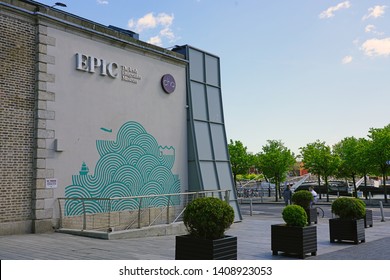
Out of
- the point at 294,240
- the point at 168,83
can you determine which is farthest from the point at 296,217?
the point at 168,83

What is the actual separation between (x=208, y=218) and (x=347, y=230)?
603cm

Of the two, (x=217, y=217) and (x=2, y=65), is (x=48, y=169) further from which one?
(x=217, y=217)

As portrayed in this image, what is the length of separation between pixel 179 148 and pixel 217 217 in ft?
34.6

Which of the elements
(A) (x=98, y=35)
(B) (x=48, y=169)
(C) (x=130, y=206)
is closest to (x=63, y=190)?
(B) (x=48, y=169)

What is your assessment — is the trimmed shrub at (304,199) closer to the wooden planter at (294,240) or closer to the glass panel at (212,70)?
the glass panel at (212,70)

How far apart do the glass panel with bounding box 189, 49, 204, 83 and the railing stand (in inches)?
212

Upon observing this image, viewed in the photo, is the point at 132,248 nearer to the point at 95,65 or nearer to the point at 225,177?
the point at 95,65

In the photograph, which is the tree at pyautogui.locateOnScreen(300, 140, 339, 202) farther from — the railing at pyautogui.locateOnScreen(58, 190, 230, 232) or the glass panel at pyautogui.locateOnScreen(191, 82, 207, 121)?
the railing at pyautogui.locateOnScreen(58, 190, 230, 232)

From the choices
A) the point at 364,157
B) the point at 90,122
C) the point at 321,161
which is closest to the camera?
the point at 90,122

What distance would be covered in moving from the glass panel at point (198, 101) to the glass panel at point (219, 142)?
807mm

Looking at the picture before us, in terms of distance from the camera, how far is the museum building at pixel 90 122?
465 inches

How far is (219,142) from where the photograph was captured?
19.1 meters

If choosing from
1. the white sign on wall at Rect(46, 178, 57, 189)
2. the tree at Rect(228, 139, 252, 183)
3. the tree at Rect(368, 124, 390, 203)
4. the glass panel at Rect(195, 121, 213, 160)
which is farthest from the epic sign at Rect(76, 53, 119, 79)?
the tree at Rect(228, 139, 252, 183)

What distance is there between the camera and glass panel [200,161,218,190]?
17.7m
